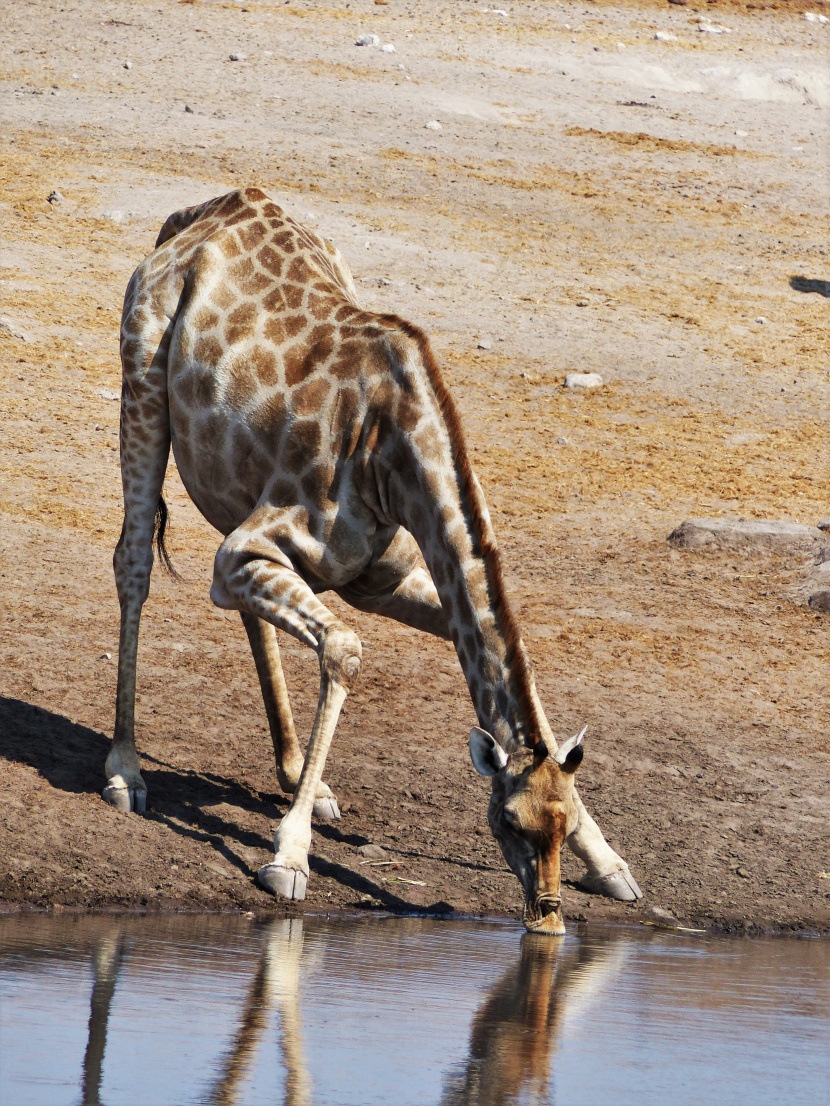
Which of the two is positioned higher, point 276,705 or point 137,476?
point 137,476

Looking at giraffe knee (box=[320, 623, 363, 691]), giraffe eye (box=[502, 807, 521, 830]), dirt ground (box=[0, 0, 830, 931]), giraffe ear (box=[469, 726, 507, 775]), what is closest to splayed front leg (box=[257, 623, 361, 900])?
giraffe knee (box=[320, 623, 363, 691])

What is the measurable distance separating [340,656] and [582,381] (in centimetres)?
914

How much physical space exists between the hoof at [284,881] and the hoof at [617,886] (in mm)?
1170

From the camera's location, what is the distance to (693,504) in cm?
1239

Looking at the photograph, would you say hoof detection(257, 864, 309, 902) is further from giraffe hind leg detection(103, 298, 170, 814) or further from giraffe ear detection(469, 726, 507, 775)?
giraffe hind leg detection(103, 298, 170, 814)

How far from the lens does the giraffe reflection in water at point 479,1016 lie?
3.71m

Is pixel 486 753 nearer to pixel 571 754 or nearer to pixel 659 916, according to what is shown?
pixel 571 754

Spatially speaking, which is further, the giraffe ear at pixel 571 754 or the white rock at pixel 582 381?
the white rock at pixel 582 381

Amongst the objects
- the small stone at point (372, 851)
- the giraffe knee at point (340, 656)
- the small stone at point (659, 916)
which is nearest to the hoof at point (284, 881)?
the small stone at point (372, 851)

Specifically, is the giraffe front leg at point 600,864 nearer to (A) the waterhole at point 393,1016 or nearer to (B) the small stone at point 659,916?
(B) the small stone at point 659,916

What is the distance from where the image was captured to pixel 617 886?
20.3 ft

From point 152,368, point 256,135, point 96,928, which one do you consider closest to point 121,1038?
point 96,928

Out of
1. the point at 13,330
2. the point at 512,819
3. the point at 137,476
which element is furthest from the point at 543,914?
the point at 13,330

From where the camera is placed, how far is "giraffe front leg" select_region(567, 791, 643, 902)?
6.16 metres
